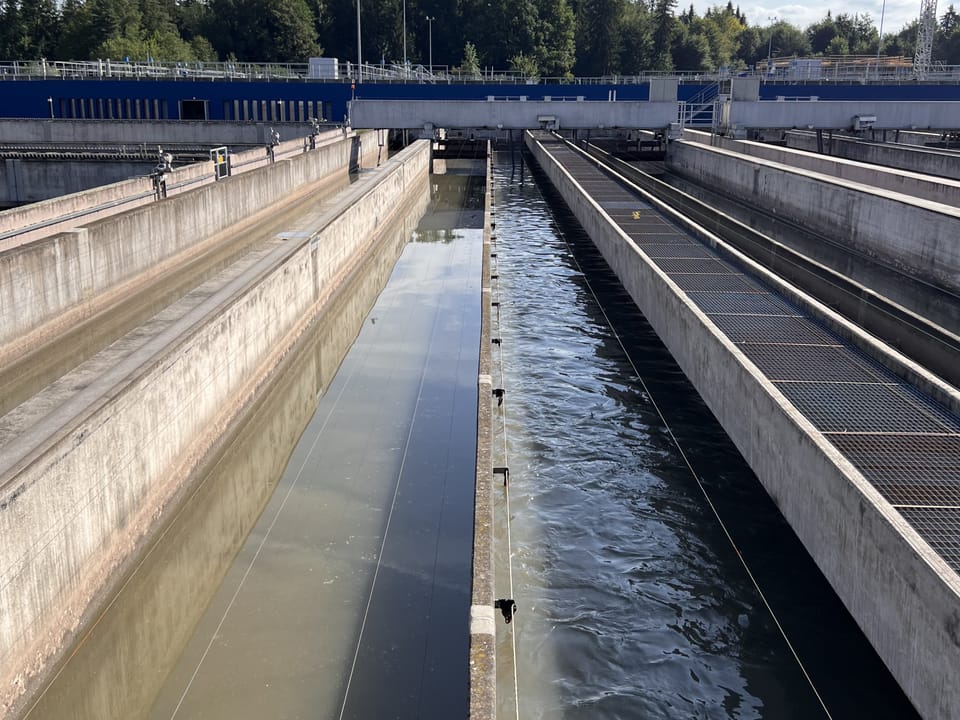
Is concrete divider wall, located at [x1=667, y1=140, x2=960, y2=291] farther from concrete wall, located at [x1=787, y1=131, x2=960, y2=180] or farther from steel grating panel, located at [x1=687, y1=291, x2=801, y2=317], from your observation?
concrete wall, located at [x1=787, y1=131, x2=960, y2=180]

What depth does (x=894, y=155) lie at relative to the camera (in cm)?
4409

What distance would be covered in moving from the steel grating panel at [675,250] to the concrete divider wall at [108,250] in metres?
11.1

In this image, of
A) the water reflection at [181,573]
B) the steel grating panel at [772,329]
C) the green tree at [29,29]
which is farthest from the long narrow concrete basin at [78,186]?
the green tree at [29,29]

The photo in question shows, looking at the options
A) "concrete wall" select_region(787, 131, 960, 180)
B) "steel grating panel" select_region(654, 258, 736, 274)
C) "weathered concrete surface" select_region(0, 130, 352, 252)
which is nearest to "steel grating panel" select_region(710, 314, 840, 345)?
"steel grating panel" select_region(654, 258, 736, 274)

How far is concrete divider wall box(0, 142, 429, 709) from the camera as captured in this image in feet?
27.8

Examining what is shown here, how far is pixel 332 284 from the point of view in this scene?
23.4 m

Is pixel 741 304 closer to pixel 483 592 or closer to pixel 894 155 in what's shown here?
pixel 483 592

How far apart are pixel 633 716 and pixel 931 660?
243 cm

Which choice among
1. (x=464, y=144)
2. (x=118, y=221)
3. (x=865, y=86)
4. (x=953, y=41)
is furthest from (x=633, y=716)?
(x=953, y=41)

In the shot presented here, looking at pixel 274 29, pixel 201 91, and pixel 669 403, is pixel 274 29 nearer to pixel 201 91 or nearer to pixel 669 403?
pixel 201 91

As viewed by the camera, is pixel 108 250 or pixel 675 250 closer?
pixel 108 250

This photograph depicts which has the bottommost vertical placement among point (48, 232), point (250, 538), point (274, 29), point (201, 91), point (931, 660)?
point (250, 538)

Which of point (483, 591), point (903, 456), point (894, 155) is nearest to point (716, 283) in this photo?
point (903, 456)

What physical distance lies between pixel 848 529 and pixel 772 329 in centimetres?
684
